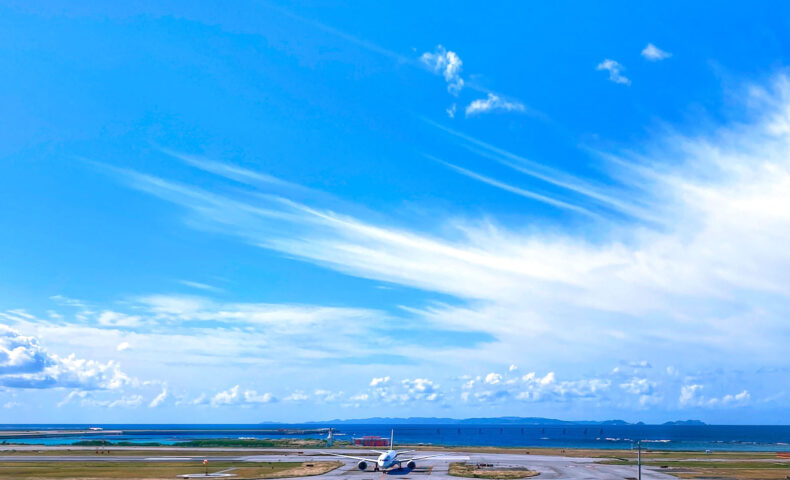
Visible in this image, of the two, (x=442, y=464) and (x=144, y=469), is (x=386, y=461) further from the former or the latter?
(x=144, y=469)

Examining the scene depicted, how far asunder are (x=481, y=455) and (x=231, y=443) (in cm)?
8310

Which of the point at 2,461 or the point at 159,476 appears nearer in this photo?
the point at 159,476

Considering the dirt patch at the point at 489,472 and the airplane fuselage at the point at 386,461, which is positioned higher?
the airplane fuselage at the point at 386,461

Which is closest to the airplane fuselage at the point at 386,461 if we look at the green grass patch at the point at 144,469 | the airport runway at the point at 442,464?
the airport runway at the point at 442,464

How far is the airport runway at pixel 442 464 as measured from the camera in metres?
84.9

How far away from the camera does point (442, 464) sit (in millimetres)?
103188

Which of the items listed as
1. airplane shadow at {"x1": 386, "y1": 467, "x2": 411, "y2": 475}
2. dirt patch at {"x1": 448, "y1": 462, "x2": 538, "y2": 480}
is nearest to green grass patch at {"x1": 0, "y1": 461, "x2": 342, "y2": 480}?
airplane shadow at {"x1": 386, "y1": 467, "x2": 411, "y2": 475}

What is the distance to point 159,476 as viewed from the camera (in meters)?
85.8

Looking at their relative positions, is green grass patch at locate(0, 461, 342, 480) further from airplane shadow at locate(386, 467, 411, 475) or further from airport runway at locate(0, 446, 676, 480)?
airplane shadow at locate(386, 467, 411, 475)

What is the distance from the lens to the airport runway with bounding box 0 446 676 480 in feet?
279

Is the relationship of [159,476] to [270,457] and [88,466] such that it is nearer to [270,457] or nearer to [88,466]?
[88,466]

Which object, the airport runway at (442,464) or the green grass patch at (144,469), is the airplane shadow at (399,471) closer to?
the airport runway at (442,464)

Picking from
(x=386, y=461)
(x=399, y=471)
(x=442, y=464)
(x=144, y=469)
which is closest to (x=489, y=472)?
(x=399, y=471)

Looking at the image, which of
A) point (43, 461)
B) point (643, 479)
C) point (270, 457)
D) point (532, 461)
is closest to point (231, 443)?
point (270, 457)
